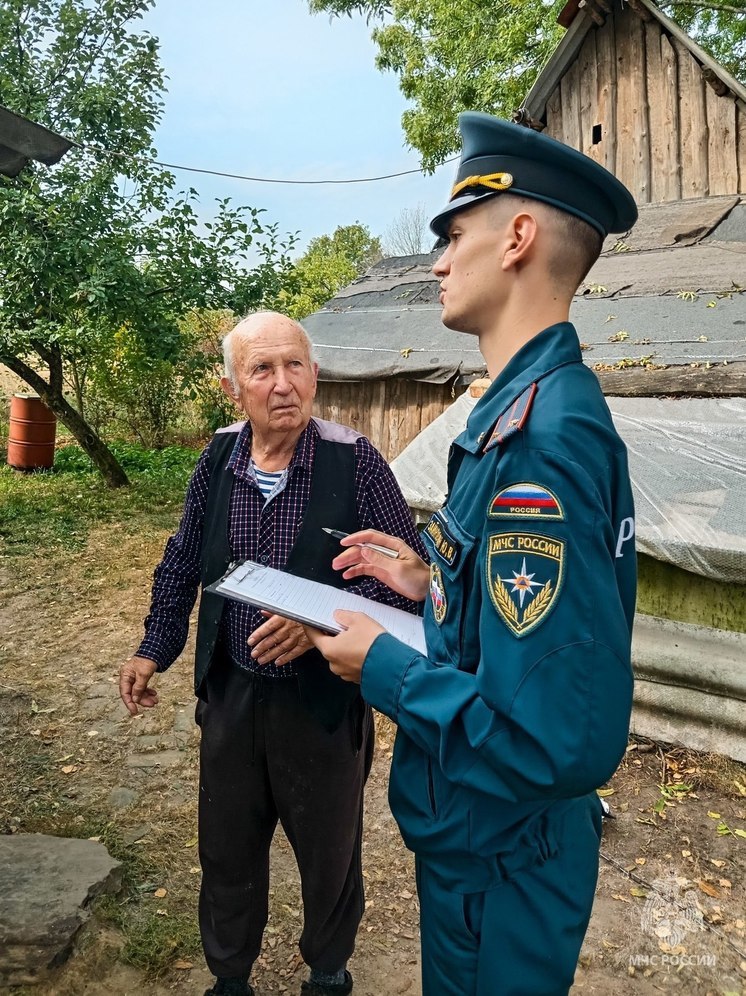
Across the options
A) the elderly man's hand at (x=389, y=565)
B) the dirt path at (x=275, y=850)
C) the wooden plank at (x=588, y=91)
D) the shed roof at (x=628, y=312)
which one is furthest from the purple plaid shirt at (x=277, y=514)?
the wooden plank at (x=588, y=91)

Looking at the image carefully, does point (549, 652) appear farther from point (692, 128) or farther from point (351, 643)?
point (692, 128)

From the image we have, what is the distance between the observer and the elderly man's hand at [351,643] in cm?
125

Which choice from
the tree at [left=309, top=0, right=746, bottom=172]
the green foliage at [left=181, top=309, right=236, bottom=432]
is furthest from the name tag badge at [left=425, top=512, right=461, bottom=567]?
the tree at [left=309, top=0, right=746, bottom=172]

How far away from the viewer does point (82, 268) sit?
7996 mm

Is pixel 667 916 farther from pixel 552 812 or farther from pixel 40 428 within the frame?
pixel 40 428

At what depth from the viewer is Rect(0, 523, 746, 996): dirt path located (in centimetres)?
260

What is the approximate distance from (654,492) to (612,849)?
183 cm

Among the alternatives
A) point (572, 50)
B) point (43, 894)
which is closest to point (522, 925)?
point (43, 894)

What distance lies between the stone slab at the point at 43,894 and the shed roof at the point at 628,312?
4.33 metres

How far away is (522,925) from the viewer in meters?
1.24

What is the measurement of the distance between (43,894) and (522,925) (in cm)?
225

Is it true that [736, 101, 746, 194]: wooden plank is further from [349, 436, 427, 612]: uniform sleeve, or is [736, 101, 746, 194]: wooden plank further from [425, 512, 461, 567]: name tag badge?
[425, 512, 461, 567]: name tag badge

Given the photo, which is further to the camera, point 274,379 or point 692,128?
point 692,128

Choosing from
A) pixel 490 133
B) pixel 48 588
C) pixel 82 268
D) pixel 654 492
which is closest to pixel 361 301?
pixel 82 268
